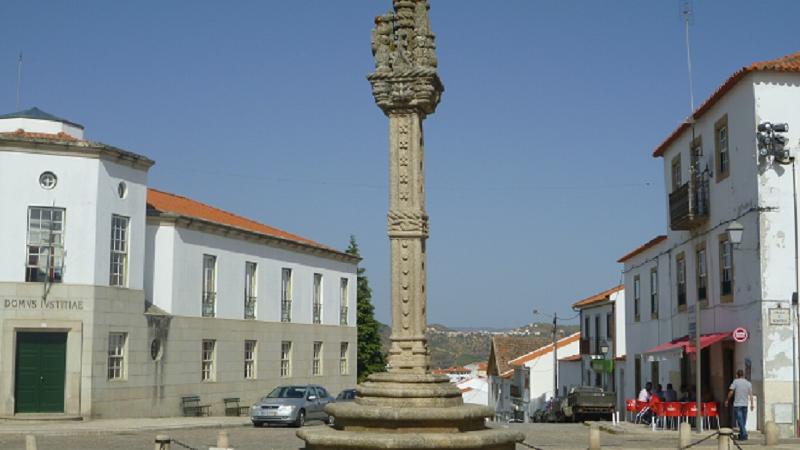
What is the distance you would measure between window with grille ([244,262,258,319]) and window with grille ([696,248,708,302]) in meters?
15.5

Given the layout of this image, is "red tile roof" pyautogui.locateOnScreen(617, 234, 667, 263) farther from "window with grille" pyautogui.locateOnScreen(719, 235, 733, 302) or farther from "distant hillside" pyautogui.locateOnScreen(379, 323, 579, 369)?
"distant hillside" pyautogui.locateOnScreen(379, 323, 579, 369)

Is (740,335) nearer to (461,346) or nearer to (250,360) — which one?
(250,360)

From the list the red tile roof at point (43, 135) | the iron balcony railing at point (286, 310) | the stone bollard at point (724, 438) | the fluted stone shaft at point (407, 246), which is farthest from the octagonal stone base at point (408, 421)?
the iron balcony railing at point (286, 310)

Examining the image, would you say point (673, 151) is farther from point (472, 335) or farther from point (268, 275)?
point (472, 335)

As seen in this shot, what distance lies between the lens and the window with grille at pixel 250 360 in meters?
36.7

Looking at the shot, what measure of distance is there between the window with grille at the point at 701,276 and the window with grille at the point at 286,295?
16213 mm

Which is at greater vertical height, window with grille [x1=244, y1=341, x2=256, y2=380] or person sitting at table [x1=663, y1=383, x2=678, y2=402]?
window with grille [x1=244, y1=341, x2=256, y2=380]

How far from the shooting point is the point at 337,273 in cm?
4441

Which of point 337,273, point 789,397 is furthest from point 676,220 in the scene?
point 337,273

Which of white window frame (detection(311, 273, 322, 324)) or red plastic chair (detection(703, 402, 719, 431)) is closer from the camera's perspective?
red plastic chair (detection(703, 402, 719, 431))

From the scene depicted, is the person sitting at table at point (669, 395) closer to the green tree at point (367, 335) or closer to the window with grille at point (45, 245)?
the window with grille at point (45, 245)

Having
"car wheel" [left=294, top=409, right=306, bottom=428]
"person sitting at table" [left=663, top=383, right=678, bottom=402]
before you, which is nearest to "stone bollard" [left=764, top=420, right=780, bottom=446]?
"person sitting at table" [left=663, top=383, right=678, bottom=402]

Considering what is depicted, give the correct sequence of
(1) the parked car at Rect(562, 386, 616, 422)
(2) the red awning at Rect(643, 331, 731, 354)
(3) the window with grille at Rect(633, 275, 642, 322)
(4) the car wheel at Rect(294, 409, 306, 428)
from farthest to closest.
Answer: (3) the window with grille at Rect(633, 275, 642, 322) < (1) the parked car at Rect(562, 386, 616, 422) < (4) the car wheel at Rect(294, 409, 306, 428) < (2) the red awning at Rect(643, 331, 731, 354)

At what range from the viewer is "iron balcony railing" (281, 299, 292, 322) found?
129ft
